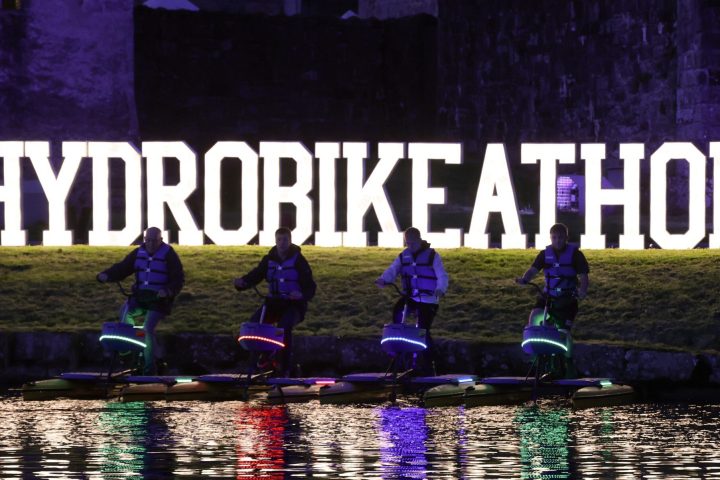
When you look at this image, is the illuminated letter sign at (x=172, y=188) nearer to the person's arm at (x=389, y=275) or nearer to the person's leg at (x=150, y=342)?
the person's leg at (x=150, y=342)

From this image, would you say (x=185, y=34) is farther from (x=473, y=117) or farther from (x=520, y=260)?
(x=520, y=260)

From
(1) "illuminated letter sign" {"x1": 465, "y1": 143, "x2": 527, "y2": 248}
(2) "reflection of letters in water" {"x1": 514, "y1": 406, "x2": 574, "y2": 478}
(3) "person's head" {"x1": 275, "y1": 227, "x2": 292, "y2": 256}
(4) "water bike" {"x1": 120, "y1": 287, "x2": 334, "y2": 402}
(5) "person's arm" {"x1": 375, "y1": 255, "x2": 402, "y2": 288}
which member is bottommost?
(2) "reflection of letters in water" {"x1": 514, "y1": 406, "x2": 574, "y2": 478}

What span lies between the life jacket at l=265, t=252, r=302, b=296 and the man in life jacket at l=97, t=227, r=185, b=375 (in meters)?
0.91

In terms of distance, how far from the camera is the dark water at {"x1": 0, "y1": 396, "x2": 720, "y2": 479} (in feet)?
39.0

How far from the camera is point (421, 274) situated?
17.7 meters

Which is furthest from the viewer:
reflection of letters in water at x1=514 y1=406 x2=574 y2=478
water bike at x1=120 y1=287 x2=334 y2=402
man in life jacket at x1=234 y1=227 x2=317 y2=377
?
man in life jacket at x1=234 y1=227 x2=317 y2=377

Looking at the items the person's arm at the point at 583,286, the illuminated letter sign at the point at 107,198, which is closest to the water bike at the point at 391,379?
the person's arm at the point at 583,286

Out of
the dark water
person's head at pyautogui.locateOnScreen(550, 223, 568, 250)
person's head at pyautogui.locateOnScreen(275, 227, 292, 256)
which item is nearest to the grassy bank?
person's head at pyautogui.locateOnScreen(550, 223, 568, 250)

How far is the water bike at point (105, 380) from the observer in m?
16.9

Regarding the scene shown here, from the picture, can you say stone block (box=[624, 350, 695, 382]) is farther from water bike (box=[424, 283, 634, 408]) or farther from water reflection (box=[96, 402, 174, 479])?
water reflection (box=[96, 402, 174, 479])

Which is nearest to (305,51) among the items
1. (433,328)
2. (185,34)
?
(185,34)

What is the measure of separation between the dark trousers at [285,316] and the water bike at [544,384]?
1.68 metres

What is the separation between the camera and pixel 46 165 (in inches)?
1004

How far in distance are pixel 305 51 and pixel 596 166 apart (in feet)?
44.1
